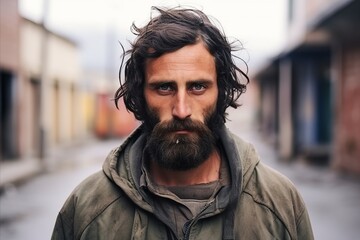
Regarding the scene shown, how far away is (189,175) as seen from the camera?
2.35 m

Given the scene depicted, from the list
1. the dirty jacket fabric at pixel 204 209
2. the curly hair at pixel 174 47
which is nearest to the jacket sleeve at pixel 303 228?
the dirty jacket fabric at pixel 204 209

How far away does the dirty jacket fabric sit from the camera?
7.11 feet

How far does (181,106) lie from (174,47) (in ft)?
0.81

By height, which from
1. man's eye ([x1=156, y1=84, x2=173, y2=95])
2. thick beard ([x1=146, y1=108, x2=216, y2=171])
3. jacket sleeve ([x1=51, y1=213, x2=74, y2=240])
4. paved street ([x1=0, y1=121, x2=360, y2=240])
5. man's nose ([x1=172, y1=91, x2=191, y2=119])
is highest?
man's eye ([x1=156, y1=84, x2=173, y2=95])

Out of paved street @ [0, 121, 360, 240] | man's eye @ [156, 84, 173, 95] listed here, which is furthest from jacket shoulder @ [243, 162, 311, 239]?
paved street @ [0, 121, 360, 240]

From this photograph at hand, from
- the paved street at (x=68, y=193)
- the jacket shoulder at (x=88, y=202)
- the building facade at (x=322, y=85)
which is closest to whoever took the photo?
the jacket shoulder at (x=88, y=202)

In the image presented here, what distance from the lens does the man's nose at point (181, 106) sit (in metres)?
2.20

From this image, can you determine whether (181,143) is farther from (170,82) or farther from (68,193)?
A: (68,193)

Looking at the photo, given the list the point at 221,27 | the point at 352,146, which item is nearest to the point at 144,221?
the point at 221,27

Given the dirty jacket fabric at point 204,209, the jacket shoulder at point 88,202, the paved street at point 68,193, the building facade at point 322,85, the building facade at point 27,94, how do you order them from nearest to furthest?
the dirty jacket fabric at point 204,209
the jacket shoulder at point 88,202
the paved street at point 68,193
the building facade at point 322,85
the building facade at point 27,94

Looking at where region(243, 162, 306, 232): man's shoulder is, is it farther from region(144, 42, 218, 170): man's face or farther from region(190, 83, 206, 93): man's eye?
region(190, 83, 206, 93): man's eye

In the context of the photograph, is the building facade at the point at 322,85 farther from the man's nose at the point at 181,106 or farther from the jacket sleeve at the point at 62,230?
the jacket sleeve at the point at 62,230

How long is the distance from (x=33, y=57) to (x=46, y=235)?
14759 millimetres

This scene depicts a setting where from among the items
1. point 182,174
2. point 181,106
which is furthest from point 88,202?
point 181,106
